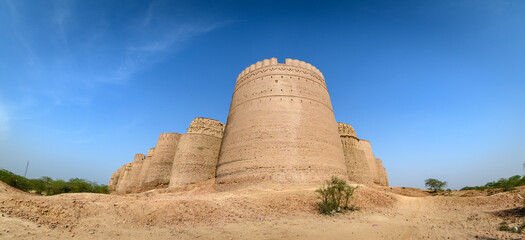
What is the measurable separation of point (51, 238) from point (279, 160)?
850 cm

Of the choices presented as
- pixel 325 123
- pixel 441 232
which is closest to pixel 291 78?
pixel 325 123

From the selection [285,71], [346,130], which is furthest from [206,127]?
[346,130]

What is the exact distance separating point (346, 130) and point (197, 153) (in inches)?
541

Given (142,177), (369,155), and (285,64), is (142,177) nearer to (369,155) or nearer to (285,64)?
(285,64)

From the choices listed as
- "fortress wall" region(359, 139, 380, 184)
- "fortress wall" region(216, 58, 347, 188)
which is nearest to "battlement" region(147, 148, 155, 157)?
"fortress wall" region(216, 58, 347, 188)

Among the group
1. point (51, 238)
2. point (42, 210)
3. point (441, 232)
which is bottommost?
point (441, 232)

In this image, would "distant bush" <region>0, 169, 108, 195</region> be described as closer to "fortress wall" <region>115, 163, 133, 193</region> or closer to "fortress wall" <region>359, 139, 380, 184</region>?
"fortress wall" <region>115, 163, 133, 193</region>

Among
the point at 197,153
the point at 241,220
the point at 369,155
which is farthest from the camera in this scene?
the point at 369,155

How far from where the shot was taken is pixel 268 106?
12.9m

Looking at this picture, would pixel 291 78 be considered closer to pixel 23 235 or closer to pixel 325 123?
pixel 325 123

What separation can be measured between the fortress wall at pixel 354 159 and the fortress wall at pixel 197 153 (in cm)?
1131

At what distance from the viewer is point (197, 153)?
1791 cm

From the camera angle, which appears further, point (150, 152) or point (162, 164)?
point (150, 152)

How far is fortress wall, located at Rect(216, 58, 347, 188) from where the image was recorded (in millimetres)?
11188
